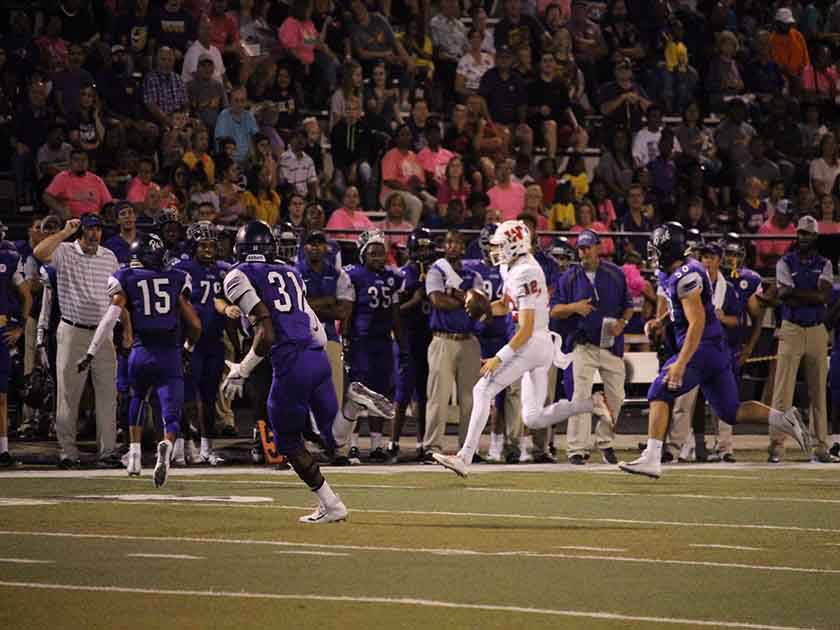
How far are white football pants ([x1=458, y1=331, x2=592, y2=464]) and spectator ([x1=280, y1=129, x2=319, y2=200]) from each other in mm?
5355

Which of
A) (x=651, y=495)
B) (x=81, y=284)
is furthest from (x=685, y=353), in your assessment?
(x=81, y=284)

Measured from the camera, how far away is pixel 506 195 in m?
18.3

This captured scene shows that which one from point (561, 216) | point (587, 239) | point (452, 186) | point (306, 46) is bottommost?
point (587, 239)

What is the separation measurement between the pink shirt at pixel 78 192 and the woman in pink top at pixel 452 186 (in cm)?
371

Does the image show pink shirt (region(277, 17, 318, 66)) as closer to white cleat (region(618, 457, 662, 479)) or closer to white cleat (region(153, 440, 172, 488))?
white cleat (region(153, 440, 172, 488))

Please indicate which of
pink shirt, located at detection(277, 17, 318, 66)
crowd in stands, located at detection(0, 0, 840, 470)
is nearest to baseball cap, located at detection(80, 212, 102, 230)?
crowd in stands, located at detection(0, 0, 840, 470)

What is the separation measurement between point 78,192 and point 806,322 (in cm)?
641

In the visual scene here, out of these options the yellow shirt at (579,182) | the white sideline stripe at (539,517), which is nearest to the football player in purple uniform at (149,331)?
the white sideline stripe at (539,517)

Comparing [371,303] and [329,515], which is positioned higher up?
[371,303]

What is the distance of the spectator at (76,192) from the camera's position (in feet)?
51.7

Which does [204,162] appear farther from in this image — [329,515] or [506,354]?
[329,515]

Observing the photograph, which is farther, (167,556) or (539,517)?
(539,517)

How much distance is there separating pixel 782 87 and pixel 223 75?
7.71 m

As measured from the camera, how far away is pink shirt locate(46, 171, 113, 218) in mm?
15797
